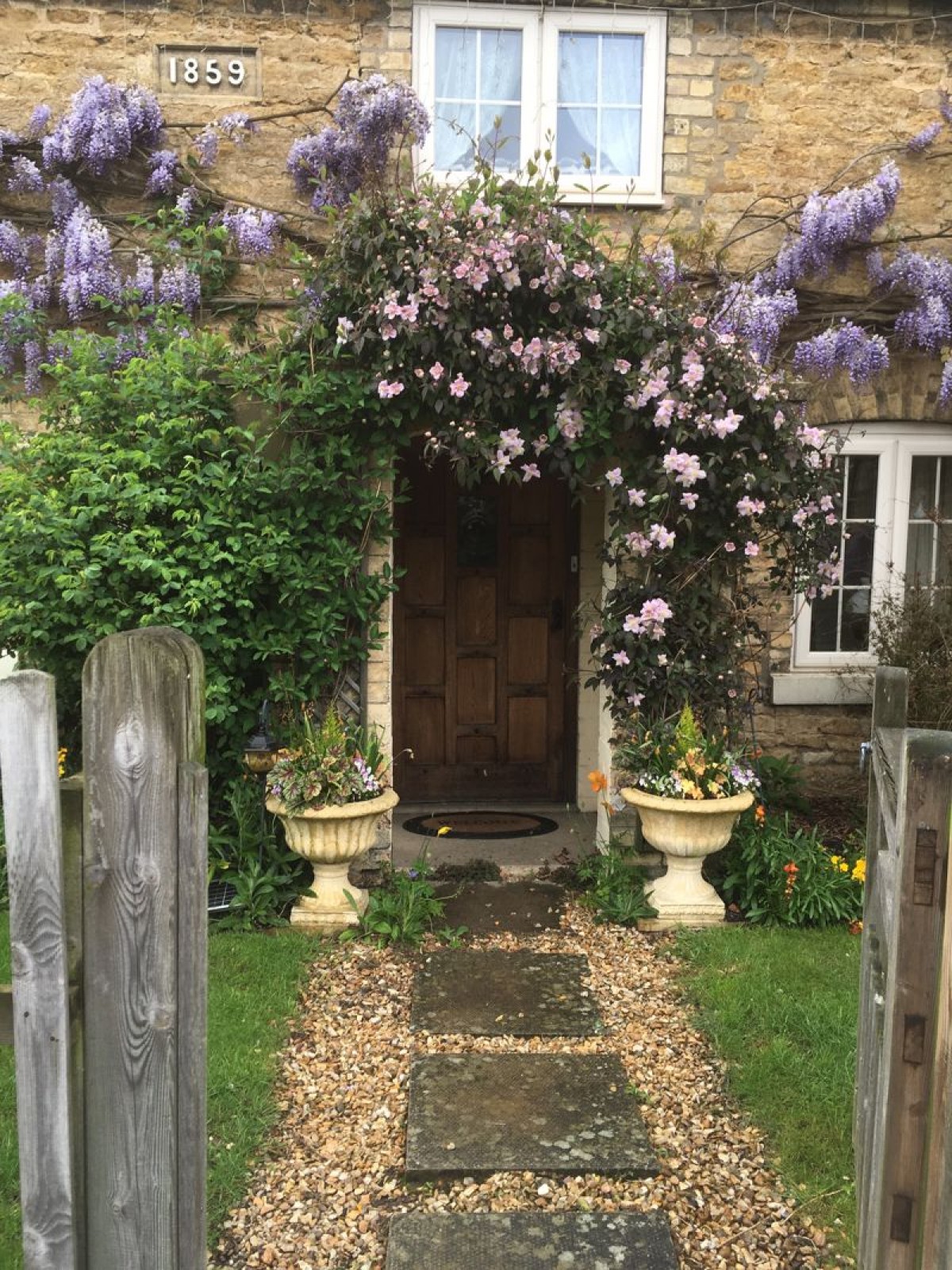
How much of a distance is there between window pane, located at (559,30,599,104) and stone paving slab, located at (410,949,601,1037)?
4.98 meters

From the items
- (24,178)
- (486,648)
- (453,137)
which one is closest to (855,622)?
(486,648)

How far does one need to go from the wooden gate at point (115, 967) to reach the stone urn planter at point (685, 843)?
354 centimetres

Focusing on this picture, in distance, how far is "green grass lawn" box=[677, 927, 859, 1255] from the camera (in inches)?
121

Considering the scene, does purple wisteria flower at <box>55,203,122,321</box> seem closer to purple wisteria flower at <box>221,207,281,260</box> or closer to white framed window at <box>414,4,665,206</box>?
purple wisteria flower at <box>221,207,281,260</box>

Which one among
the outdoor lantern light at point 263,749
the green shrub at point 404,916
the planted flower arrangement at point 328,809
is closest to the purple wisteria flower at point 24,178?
the outdoor lantern light at point 263,749

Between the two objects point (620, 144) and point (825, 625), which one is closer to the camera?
point (620, 144)

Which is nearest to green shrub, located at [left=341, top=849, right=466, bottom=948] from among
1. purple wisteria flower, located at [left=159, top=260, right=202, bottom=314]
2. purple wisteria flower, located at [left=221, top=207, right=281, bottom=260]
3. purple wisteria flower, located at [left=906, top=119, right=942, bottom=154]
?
purple wisteria flower, located at [left=159, top=260, right=202, bottom=314]

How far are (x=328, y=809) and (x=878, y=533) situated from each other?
13.1 feet

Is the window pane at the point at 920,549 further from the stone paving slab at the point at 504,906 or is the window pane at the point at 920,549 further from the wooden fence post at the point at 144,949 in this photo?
the wooden fence post at the point at 144,949

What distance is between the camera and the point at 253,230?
6.36 m

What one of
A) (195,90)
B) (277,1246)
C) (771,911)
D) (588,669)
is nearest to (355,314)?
(195,90)

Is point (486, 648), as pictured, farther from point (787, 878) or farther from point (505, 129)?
point (505, 129)

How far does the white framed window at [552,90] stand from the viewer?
21.2ft

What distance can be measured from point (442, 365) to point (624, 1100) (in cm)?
320
